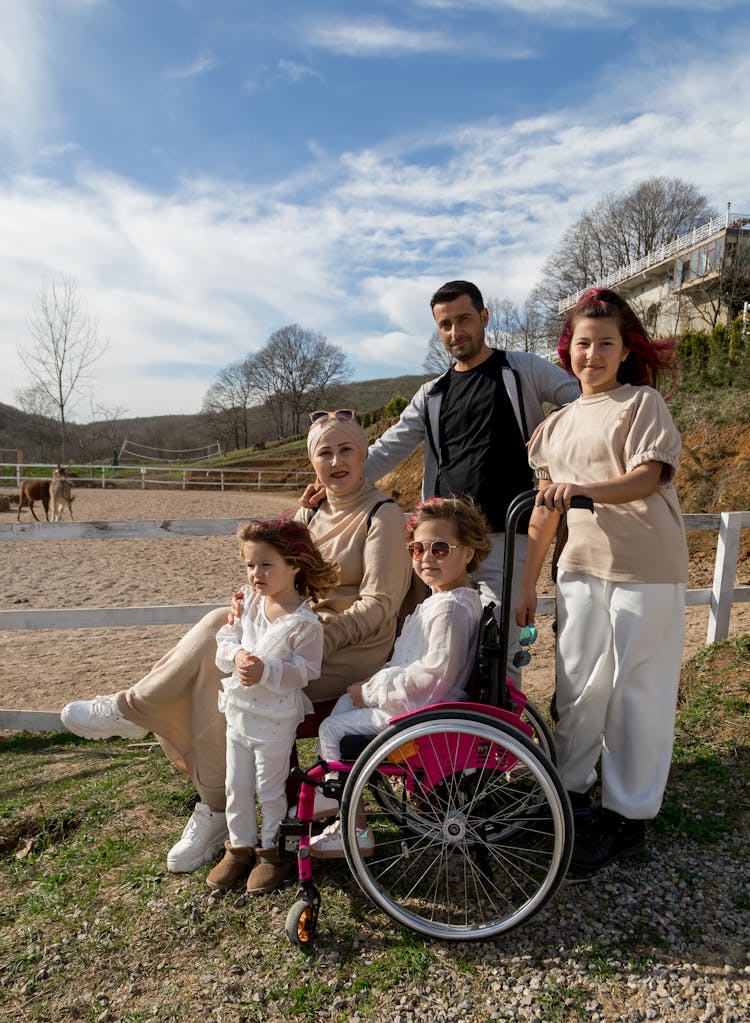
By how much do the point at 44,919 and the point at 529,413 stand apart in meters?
2.63

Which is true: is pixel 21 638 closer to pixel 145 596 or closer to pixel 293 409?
pixel 145 596

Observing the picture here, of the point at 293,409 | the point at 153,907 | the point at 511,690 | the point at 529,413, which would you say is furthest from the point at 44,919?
the point at 293,409

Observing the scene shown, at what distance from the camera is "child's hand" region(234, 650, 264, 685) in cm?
221

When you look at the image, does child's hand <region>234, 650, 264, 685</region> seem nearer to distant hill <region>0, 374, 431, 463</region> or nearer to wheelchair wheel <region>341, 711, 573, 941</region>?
wheelchair wheel <region>341, 711, 573, 941</region>

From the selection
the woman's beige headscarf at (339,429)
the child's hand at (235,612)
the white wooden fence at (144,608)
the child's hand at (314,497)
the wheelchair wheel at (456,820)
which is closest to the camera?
the wheelchair wheel at (456,820)

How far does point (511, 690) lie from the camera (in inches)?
95.0

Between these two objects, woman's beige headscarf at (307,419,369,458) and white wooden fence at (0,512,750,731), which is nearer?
woman's beige headscarf at (307,419,369,458)

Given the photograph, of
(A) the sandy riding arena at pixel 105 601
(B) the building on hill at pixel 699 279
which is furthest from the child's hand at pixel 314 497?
(B) the building on hill at pixel 699 279

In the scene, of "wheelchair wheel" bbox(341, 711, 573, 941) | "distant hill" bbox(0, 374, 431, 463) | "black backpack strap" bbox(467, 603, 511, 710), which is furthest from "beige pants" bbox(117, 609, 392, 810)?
"distant hill" bbox(0, 374, 431, 463)

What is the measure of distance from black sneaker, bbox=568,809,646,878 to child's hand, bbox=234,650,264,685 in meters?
1.23

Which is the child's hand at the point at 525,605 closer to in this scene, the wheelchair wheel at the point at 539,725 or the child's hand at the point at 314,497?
the wheelchair wheel at the point at 539,725

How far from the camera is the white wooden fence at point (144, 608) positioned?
13.2 ft

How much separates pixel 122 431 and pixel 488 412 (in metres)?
55.3

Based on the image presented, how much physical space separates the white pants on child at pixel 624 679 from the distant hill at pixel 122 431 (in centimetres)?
3958
